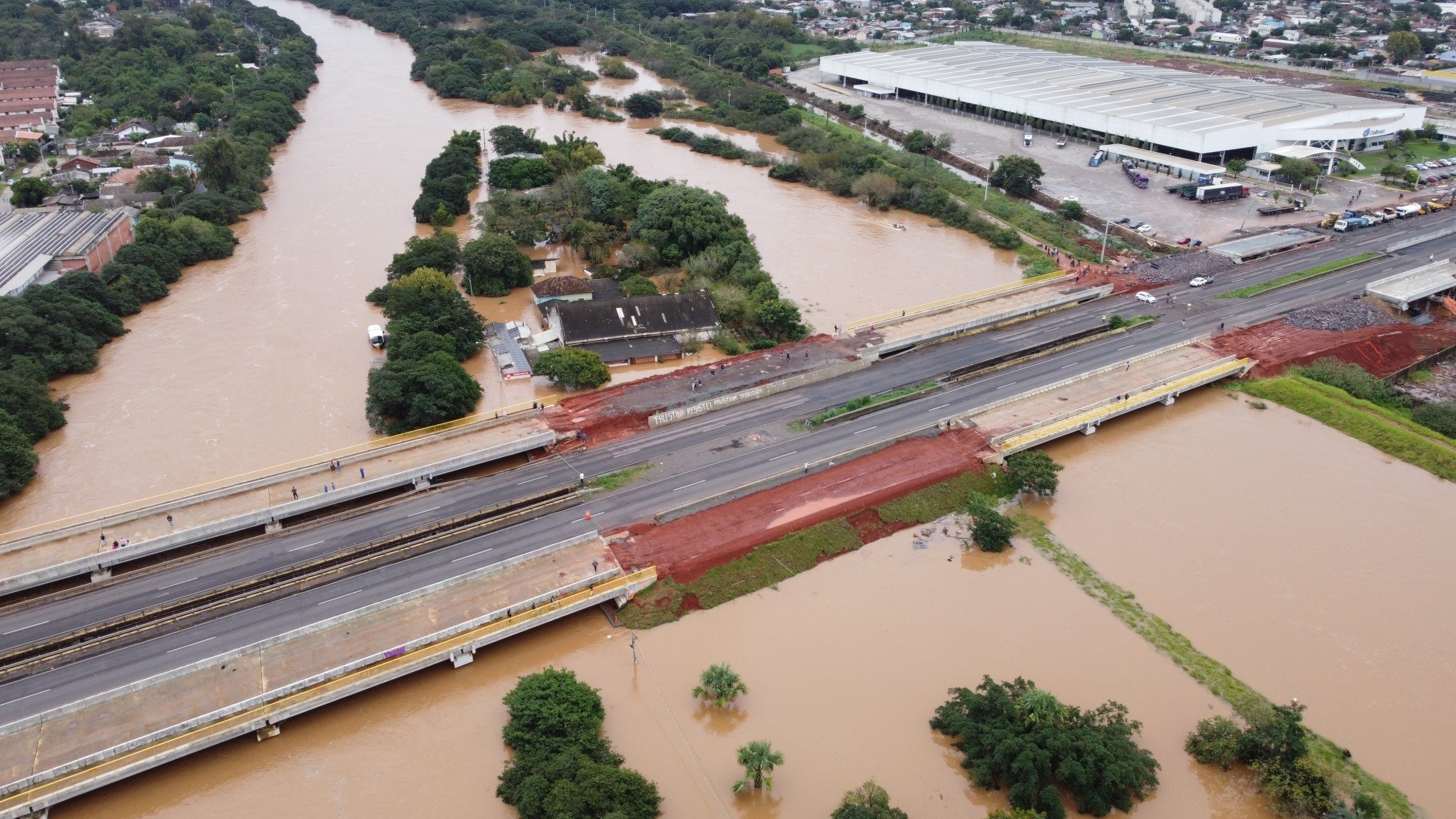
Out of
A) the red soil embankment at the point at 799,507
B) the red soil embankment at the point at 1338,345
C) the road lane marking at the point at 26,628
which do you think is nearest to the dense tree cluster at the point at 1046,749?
the red soil embankment at the point at 799,507

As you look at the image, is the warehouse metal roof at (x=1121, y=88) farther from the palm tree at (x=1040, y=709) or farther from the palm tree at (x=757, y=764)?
the palm tree at (x=757, y=764)

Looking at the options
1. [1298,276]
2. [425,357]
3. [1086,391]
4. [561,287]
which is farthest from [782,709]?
[1298,276]

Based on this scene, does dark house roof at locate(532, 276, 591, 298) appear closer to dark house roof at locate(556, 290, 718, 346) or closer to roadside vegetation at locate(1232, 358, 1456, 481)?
dark house roof at locate(556, 290, 718, 346)

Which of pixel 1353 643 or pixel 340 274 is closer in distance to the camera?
pixel 1353 643

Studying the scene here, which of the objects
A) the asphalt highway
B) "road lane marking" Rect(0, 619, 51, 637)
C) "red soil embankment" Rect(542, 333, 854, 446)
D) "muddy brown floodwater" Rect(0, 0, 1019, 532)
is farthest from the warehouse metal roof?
"road lane marking" Rect(0, 619, 51, 637)

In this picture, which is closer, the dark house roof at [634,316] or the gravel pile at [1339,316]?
the dark house roof at [634,316]

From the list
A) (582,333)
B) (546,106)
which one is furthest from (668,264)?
(546,106)

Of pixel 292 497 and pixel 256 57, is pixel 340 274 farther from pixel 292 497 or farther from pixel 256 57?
pixel 256 57
